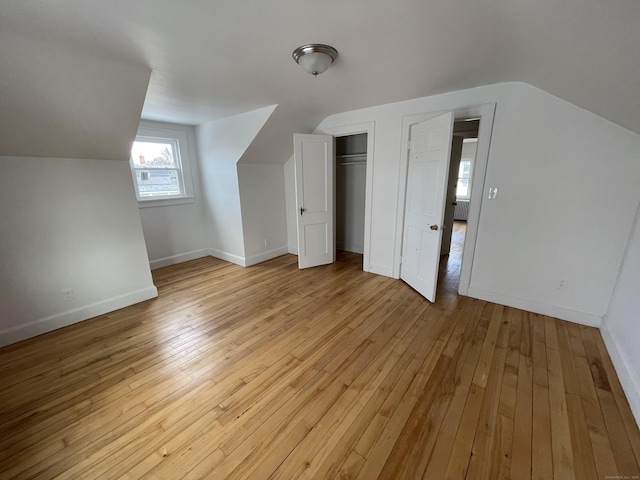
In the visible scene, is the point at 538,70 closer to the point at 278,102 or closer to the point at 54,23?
the point at 278,102

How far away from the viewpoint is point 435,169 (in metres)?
2.66

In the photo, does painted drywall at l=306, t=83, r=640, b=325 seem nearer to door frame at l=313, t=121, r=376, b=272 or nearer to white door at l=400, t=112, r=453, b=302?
white door at l=400, t=112, r=453, b=302

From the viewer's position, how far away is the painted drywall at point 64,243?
7.34ft

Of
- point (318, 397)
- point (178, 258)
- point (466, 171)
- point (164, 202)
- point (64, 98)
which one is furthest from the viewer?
point (466, 171)

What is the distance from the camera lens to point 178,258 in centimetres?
439

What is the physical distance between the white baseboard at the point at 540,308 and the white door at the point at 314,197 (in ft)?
7.12

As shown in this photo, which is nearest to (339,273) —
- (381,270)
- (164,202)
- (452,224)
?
(381,270)

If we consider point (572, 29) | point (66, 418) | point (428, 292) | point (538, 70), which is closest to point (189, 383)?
point (66, 418)

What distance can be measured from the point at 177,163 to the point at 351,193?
3.09 meters

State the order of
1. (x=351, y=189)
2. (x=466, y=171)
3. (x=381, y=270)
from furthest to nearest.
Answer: (x=466, y=171), (x=351, y=189), (x=381, y=270)

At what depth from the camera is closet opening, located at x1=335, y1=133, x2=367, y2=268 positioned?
14.4ft

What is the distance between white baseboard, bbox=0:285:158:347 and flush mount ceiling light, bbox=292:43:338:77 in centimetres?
306

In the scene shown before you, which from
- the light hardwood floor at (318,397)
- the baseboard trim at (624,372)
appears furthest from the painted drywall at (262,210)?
the baseboard trim at (624,372)

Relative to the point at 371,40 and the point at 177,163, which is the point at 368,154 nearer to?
the point at 371,40
